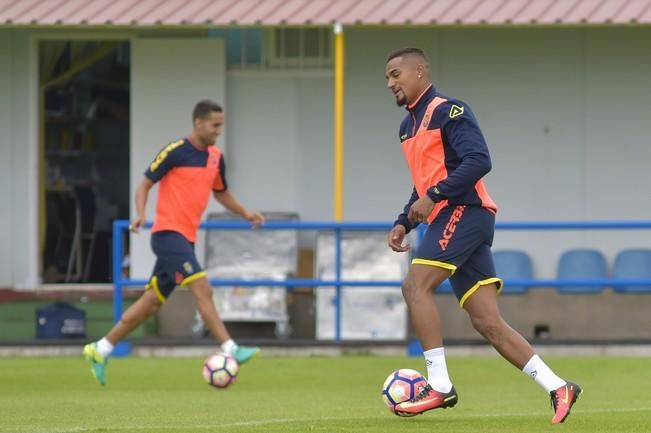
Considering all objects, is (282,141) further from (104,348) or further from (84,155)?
(104,348)

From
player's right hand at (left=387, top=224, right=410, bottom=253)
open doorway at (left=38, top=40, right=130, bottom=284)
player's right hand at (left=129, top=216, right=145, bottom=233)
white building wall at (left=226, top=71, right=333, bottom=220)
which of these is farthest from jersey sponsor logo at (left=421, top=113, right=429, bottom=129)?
open doorway at (left=38, top=40, right=130, bottom=284)

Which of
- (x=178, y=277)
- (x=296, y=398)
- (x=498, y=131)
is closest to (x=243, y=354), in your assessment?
(x=178, y=277)

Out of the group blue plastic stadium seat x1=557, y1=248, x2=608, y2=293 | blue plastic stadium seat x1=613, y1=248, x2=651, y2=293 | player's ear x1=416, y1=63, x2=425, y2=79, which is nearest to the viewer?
player's ear x1=416, y1=63, x2=425, y2=79

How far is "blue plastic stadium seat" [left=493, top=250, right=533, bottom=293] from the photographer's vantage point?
17812 mm

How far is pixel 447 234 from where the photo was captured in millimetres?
9062

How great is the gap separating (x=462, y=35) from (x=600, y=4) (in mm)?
2198

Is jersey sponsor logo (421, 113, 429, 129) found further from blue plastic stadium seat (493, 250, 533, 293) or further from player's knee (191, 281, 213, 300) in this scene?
blue plastic stadium seat (493, 250, 533, 293)

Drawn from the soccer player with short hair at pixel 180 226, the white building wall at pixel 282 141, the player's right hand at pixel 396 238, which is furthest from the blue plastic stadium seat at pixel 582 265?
the player's right hand at pixel 396 238

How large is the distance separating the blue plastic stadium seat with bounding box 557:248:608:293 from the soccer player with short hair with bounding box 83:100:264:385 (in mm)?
5818

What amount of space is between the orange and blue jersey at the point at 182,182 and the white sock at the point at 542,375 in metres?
4.60

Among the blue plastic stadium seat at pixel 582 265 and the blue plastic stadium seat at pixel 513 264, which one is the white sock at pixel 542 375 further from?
the blue plastic stadium seat at pixel 582 265

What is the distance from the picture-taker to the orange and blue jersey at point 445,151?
8.91m

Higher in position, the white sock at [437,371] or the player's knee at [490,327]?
the player's knee at [490,327]

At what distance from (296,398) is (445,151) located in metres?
3.21
